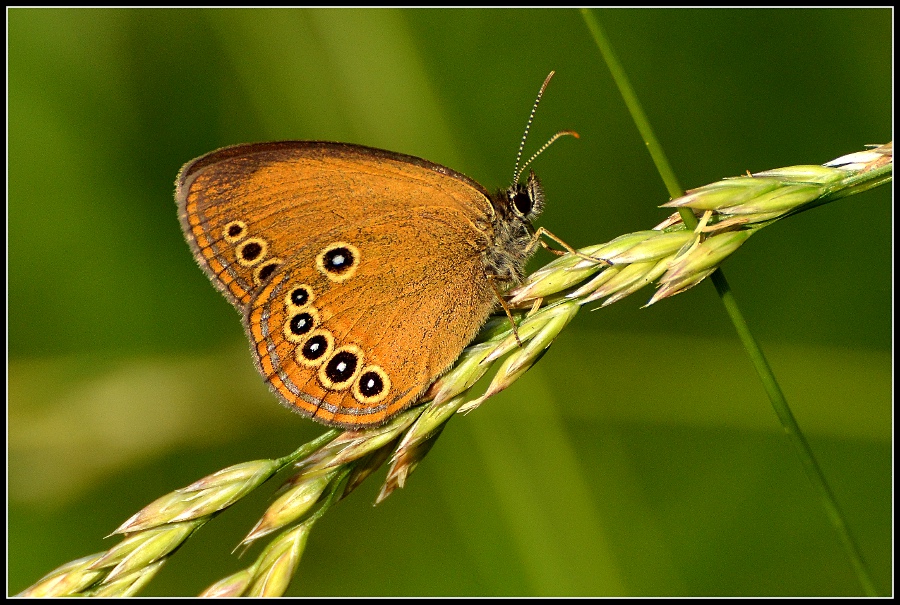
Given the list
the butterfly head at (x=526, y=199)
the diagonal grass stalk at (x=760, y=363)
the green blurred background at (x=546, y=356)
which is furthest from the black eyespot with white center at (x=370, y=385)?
the green blurred background at (x=546, y=356)

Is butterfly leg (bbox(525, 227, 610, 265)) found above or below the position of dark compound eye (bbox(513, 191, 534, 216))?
below

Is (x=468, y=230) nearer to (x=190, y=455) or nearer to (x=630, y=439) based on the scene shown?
(x=630, y=439)

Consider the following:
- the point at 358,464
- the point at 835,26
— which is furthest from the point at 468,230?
the point at 835,26

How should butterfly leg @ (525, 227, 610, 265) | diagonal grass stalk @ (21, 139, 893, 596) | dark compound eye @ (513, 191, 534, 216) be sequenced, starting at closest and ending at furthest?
diagonal grass stalk @ (21, 139, 893, 596) < butterfly leg @ (525, 227, 610, 265) < dark compound eye @ (513, 191, 534, 216)

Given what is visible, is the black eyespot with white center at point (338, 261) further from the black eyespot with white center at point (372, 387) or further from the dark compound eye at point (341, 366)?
the black eyespot with white center at point (372, 387)

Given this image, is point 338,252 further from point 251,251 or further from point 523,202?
point 523,202

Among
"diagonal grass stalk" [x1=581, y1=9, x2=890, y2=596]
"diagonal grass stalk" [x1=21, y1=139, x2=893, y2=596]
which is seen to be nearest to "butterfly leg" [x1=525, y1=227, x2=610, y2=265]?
"diagonal grass stalk" [x1=21, y1=139, x2=893, y2=596]

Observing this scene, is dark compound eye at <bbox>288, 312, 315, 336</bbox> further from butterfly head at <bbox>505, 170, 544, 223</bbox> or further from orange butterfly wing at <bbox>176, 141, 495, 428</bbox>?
butterfly head at <bbox>505, 170, 544, 223</bbox>
